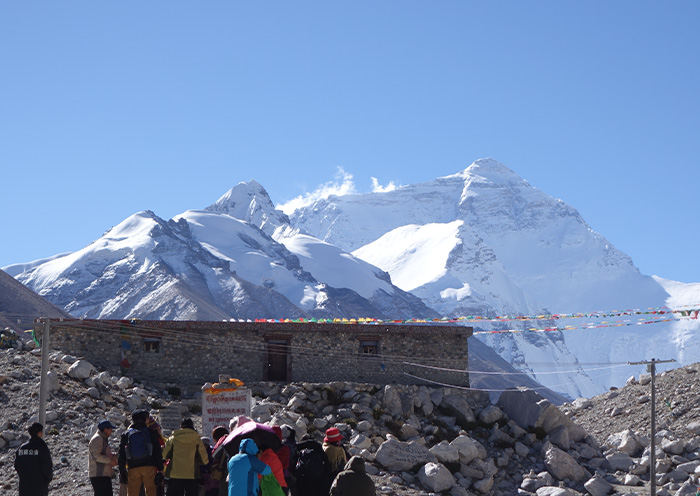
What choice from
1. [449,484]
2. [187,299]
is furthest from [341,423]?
[187,299]

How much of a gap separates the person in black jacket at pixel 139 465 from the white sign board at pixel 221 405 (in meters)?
5.85

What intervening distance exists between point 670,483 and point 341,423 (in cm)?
1155

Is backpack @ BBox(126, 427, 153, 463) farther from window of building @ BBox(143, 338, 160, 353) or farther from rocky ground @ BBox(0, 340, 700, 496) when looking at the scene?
window of building @ BBox(143, 338, 160, 353)

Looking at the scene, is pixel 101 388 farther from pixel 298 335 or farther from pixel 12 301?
pixel 12 301

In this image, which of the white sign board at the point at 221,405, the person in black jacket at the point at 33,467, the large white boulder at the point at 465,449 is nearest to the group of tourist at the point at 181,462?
the person in black jacket at the point at 33,467

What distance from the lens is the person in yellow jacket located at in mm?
13234

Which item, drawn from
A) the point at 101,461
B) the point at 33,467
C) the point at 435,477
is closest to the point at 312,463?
the point at 101,461

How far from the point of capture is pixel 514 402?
33031 mm

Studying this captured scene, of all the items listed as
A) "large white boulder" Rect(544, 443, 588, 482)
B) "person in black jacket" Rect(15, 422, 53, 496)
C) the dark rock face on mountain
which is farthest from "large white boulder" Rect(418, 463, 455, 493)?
the dark rock face on mountain

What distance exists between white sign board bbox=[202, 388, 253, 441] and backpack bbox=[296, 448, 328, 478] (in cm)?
640

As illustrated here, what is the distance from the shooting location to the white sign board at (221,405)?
63.1 ft

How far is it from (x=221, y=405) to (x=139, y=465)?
607 centimetres

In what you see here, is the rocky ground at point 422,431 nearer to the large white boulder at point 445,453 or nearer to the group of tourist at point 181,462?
the large white boulder at point 445,453

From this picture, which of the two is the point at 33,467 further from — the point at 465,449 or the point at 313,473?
the point at 465,449
